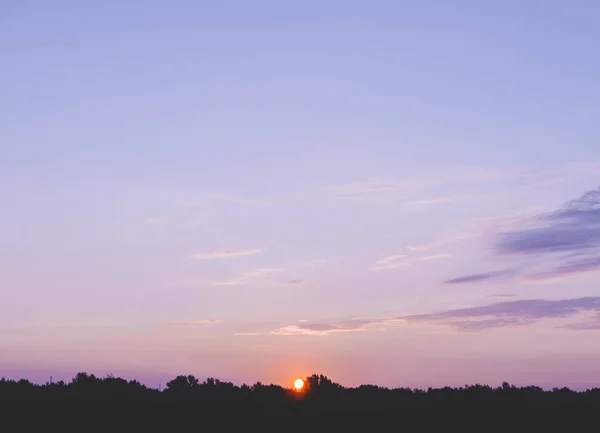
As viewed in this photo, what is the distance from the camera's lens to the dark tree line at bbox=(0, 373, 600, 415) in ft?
161

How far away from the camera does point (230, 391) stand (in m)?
57.8

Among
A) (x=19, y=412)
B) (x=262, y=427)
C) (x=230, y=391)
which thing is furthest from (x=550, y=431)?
(x=19, y=412)

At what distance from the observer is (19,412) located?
43.1 m

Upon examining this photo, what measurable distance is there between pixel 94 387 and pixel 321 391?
1598 centimetres

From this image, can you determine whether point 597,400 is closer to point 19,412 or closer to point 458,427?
point 458,427

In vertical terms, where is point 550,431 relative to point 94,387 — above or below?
below

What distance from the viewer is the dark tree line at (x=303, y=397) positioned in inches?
1928

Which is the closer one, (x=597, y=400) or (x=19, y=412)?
(x=19, y=412)

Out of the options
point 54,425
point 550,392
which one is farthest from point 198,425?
point 550,392

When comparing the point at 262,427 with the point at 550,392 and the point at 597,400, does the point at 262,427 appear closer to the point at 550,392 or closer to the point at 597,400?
the point at 597,400

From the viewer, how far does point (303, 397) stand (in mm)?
56344

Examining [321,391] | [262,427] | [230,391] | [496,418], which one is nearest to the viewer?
[262,427]

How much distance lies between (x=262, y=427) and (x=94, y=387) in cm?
1650

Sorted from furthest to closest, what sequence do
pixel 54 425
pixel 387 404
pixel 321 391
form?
pixel 321 391 → pixel 387 404 → pixel 54 425
